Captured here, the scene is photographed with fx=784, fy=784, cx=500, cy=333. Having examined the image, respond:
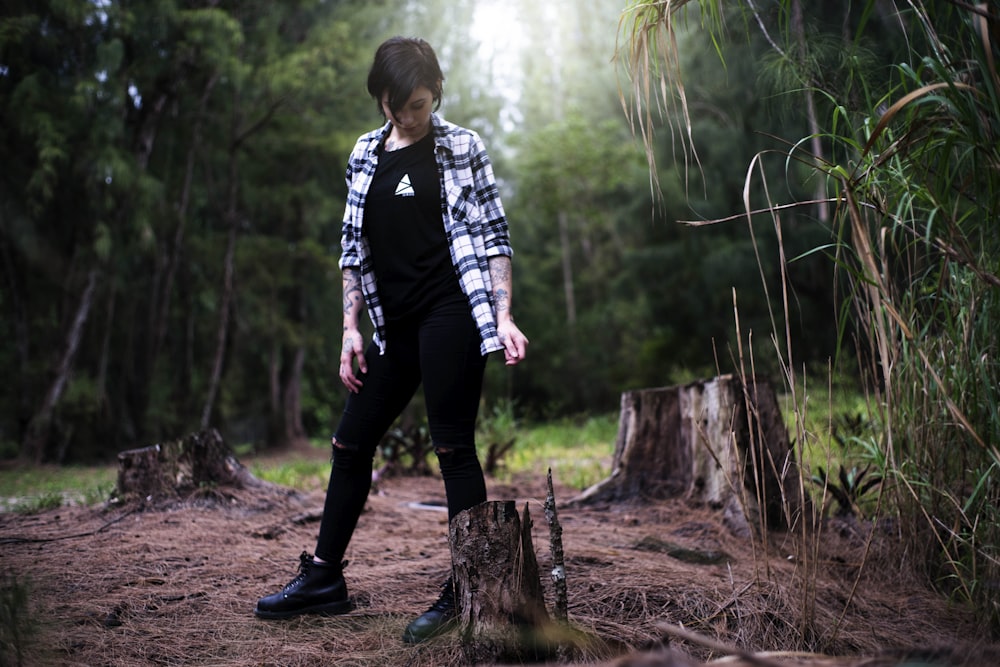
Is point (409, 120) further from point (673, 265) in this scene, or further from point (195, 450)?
point (673, 265)

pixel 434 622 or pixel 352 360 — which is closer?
pixel 434 622

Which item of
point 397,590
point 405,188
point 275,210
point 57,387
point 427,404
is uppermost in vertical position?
point 275,210

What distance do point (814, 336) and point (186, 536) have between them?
928cm

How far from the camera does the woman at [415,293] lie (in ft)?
6.68

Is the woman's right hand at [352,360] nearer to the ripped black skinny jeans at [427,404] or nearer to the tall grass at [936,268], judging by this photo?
the ripped black skinny jeans at [427,404]

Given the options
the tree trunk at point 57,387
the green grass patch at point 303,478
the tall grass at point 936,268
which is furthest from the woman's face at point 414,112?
the tree trunk at point 57,387

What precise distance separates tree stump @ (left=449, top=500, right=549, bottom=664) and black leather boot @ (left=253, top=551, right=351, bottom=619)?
58cm

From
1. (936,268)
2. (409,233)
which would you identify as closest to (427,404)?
(409,233)

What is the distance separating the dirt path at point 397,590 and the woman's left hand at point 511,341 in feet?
2.14

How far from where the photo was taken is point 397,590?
2.41 m

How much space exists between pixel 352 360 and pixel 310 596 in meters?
0.66


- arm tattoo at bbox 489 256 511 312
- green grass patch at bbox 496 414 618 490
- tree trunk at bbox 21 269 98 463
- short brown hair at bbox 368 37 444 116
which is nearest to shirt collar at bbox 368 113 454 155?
short brown hair at bbox 368 37 444 116

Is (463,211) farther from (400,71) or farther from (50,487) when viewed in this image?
(50,487)

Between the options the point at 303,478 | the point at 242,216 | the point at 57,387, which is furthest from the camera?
the point at 242,216
